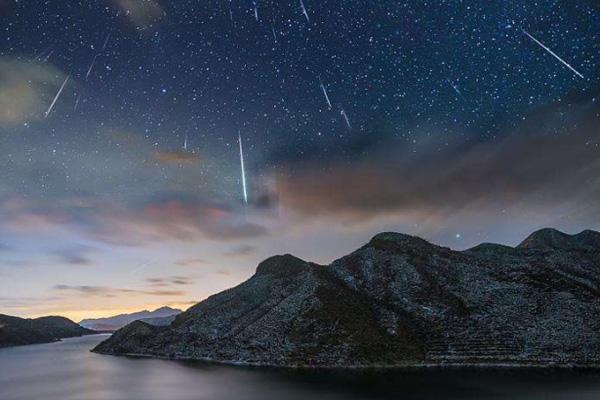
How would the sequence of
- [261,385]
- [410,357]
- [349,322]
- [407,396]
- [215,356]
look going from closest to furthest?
[407,396] < [261,385] < [410,357] < [349,322] < [215,356]

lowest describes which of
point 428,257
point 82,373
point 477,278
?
point 82,373

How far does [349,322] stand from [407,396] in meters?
50.4

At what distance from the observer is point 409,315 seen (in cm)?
11762

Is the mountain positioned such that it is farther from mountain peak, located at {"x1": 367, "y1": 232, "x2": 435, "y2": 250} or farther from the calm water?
the calm water

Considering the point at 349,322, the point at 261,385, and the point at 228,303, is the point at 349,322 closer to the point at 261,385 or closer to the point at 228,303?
the point at 261,385

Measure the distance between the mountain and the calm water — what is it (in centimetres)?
1255

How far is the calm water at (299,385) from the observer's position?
64.0 metres

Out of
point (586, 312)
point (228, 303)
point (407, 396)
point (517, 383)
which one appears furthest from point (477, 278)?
point (228, 303)

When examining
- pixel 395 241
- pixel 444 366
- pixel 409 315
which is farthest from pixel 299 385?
pixel 395 241

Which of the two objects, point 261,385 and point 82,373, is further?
point 82,373

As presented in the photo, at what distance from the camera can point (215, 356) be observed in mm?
124312

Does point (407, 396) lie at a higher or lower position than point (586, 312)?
lower

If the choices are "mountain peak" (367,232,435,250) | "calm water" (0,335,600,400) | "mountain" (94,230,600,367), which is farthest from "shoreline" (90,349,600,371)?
"mountain peak" (367,232,435,250)

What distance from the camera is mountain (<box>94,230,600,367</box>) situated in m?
97.4
